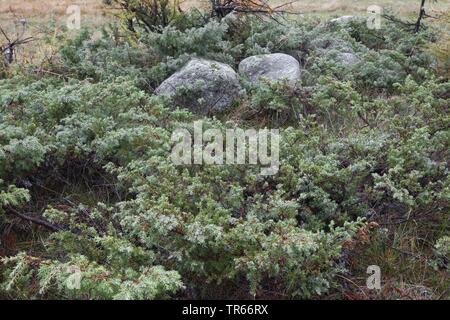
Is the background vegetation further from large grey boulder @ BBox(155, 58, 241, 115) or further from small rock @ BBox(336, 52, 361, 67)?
small rock @ BBox(336, 52, 361, 67)

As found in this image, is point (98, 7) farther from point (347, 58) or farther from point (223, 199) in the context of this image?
point (223, 199)

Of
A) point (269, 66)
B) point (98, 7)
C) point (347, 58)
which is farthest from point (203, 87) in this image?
point (98, 7)

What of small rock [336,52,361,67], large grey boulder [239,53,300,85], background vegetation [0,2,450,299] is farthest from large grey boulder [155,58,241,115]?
small rock [336,52,361,67]

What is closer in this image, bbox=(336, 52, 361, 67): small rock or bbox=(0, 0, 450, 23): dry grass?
bbox=(336, 52, 361, 67): small rock

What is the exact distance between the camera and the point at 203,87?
5203 millimetres

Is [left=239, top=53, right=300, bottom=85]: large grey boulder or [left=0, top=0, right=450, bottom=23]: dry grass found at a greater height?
[left=239, top=53, right=300, bottom=85]: large grey boulder

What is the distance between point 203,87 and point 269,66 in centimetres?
91

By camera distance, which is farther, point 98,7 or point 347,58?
Answer: point 98,7

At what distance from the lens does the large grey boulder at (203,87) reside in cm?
517

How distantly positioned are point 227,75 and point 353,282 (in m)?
2.88

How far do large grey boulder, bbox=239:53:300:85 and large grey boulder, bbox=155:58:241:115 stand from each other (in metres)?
0.34

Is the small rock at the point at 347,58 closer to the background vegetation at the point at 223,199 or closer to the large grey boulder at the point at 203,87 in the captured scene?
the background vegetation at the point at 223,199

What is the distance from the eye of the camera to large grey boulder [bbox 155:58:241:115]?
5172 millimetres

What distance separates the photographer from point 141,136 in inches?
152
